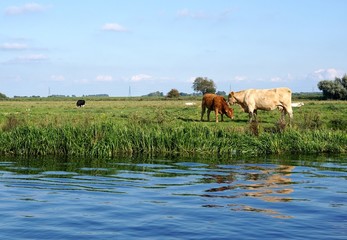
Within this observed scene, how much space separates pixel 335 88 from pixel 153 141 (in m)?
68.6

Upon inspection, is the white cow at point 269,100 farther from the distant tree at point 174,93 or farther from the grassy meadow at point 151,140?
the distant tree at point 174,93

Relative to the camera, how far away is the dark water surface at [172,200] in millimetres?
10836

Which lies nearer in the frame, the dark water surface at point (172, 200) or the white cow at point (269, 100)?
the dark water surface at point (172, 200)

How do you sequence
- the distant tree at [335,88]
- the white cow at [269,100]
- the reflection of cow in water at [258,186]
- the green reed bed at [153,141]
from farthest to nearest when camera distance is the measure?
the distant tree at [335,88], the white cow at [269,100], the green reed bed at [153,141], the reflection of cow in water at [258,186]

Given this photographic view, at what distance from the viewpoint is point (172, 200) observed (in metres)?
13.9

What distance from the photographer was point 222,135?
25.7 metres

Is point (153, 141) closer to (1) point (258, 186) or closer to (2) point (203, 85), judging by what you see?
(1) point (258, 186)

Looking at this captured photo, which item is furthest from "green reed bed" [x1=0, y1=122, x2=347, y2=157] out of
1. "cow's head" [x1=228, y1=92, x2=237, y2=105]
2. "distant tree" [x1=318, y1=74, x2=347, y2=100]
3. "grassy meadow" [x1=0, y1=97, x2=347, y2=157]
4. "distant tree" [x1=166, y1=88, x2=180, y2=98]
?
"distant tree" [x1=166, y1=88, x2=180, y2=98]

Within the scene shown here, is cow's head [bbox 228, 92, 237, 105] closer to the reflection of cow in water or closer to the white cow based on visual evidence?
the white cow

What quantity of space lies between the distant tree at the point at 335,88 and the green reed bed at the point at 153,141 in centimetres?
6375

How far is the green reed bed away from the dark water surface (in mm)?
2381

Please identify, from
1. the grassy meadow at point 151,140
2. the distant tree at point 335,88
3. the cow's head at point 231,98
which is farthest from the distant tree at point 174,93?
the grassy meadow at point 151,140

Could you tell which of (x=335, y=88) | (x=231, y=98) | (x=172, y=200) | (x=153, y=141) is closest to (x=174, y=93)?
(x=335, y=88)

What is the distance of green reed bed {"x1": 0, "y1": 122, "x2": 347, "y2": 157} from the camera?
24016 mm
